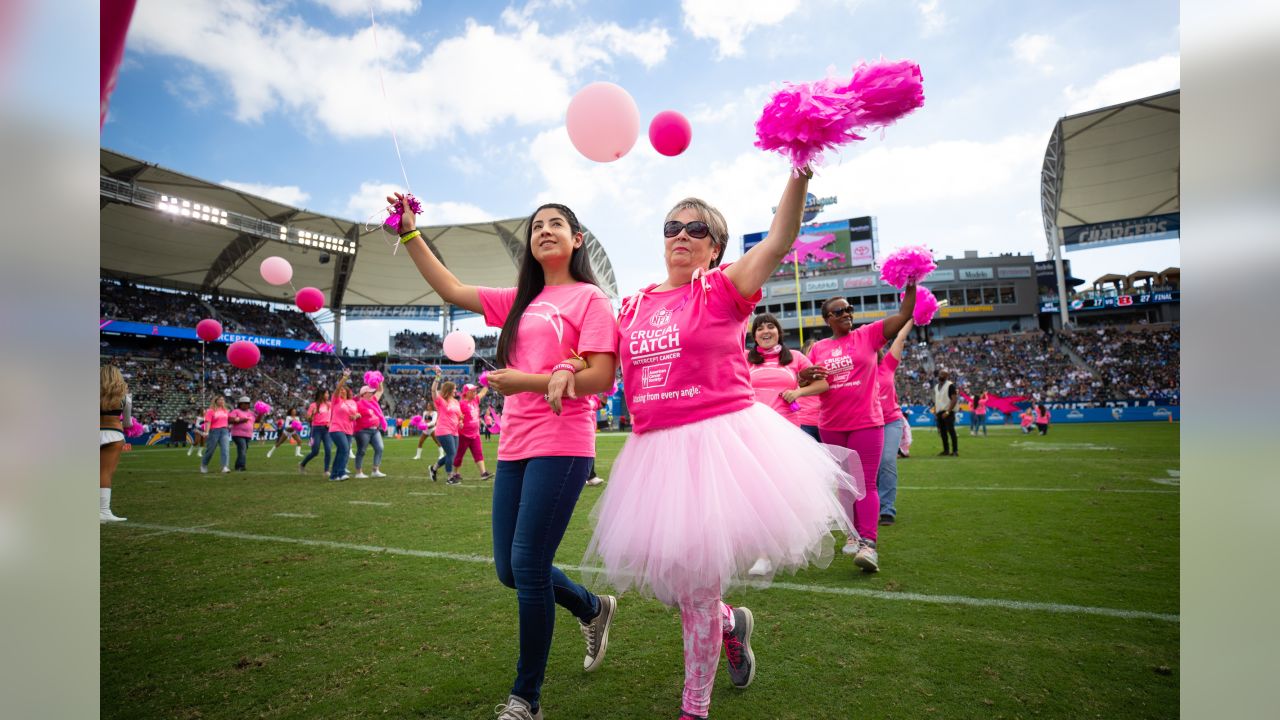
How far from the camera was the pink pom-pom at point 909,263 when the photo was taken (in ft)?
16.6

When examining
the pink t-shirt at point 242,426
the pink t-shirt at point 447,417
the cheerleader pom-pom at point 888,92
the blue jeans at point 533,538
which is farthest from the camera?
the pink t-shirt at point 242,426

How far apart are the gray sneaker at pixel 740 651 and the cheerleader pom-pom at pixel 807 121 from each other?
1975 millimetres

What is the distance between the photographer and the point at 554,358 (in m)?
2.83

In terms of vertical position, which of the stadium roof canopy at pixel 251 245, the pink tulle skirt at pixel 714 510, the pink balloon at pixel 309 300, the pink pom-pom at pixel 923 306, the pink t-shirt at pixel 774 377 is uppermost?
the stadium roof canopy at pixel 251 245

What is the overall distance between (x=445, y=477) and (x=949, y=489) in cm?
912

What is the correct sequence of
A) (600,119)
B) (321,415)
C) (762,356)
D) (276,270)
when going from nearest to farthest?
1. (600,119)
2. (762,356)
3. (276,270)
4. (321,415)

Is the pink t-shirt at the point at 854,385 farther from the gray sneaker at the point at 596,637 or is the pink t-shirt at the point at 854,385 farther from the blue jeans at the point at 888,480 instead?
the gray sneaker at the point at 596,637

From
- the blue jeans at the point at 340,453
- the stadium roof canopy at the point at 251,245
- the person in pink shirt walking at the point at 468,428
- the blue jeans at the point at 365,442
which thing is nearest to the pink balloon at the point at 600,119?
the person in pink shirt walking at the point at 468,428

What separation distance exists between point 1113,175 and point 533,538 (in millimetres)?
48706

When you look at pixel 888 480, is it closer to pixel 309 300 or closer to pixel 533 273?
pixel 533 273

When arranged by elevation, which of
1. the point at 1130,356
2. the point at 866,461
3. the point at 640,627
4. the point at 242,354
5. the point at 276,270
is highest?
the point at 276,270

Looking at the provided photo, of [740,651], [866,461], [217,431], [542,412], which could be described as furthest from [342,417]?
[740,651]
